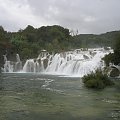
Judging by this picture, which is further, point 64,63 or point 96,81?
point 64,63

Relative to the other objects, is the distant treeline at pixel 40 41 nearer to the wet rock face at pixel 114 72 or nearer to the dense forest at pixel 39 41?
the dense forest at pixel 39 41

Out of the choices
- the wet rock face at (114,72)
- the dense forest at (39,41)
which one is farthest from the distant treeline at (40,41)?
the wet rock face at (114,72)

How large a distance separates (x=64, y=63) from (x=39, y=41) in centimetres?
3998

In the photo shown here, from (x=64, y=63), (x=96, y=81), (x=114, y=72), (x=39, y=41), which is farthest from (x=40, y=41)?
(x=96, y=81)

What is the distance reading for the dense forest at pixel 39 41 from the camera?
311 feet

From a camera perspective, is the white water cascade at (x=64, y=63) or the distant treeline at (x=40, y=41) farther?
the distant treeline at (x=40, y=41)

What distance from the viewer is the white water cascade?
67.8 m

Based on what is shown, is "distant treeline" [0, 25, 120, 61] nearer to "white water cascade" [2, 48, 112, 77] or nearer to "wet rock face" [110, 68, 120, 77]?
"white water cascade" [2, 48, 112, 77]

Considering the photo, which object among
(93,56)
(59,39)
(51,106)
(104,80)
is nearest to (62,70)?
(93,56)

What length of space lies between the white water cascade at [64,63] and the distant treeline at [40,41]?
3.56 metres

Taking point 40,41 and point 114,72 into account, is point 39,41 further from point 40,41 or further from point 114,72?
point 114,72

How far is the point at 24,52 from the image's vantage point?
95.4 metres

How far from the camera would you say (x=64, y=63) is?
255ft

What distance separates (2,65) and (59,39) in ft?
123
